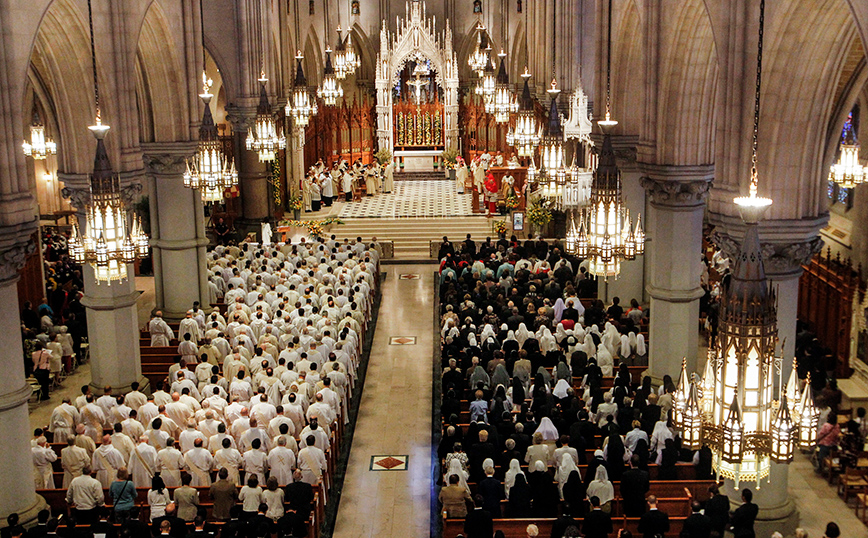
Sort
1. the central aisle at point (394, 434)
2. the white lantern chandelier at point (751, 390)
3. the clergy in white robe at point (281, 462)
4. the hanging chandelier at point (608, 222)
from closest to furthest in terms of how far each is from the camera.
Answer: the white lantern chandelier at point (751, 390), the hanging chandelier at point (608, 222), the clergy in white robe at point (281, 462), the central aisle at point (394, 434)

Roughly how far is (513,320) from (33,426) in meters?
11.3

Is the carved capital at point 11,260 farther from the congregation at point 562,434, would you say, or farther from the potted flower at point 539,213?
the potted flower at point 539,213

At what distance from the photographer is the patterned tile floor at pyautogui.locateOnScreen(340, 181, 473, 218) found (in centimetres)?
4184

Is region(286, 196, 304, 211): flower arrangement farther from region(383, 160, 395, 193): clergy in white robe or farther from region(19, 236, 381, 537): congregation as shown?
region(19, 236, 381, 537): congregation

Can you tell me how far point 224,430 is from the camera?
1759 centimetres

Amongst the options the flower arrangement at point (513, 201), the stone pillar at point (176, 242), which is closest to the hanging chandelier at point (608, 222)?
the stone pillar at point (176, 242)

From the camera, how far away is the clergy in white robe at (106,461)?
672 inches

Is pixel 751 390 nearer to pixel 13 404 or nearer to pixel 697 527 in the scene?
pixel 697 527

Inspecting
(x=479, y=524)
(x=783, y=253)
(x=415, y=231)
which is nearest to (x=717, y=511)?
(x=479, y=524)

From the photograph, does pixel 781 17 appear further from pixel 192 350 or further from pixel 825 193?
pixel 192 350

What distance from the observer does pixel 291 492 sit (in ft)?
52.0

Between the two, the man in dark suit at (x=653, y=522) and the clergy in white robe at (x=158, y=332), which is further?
the clergy in white robe at (x=158, y=332)

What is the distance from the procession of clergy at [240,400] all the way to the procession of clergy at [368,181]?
1313 cm

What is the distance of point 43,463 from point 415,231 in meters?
23.7
